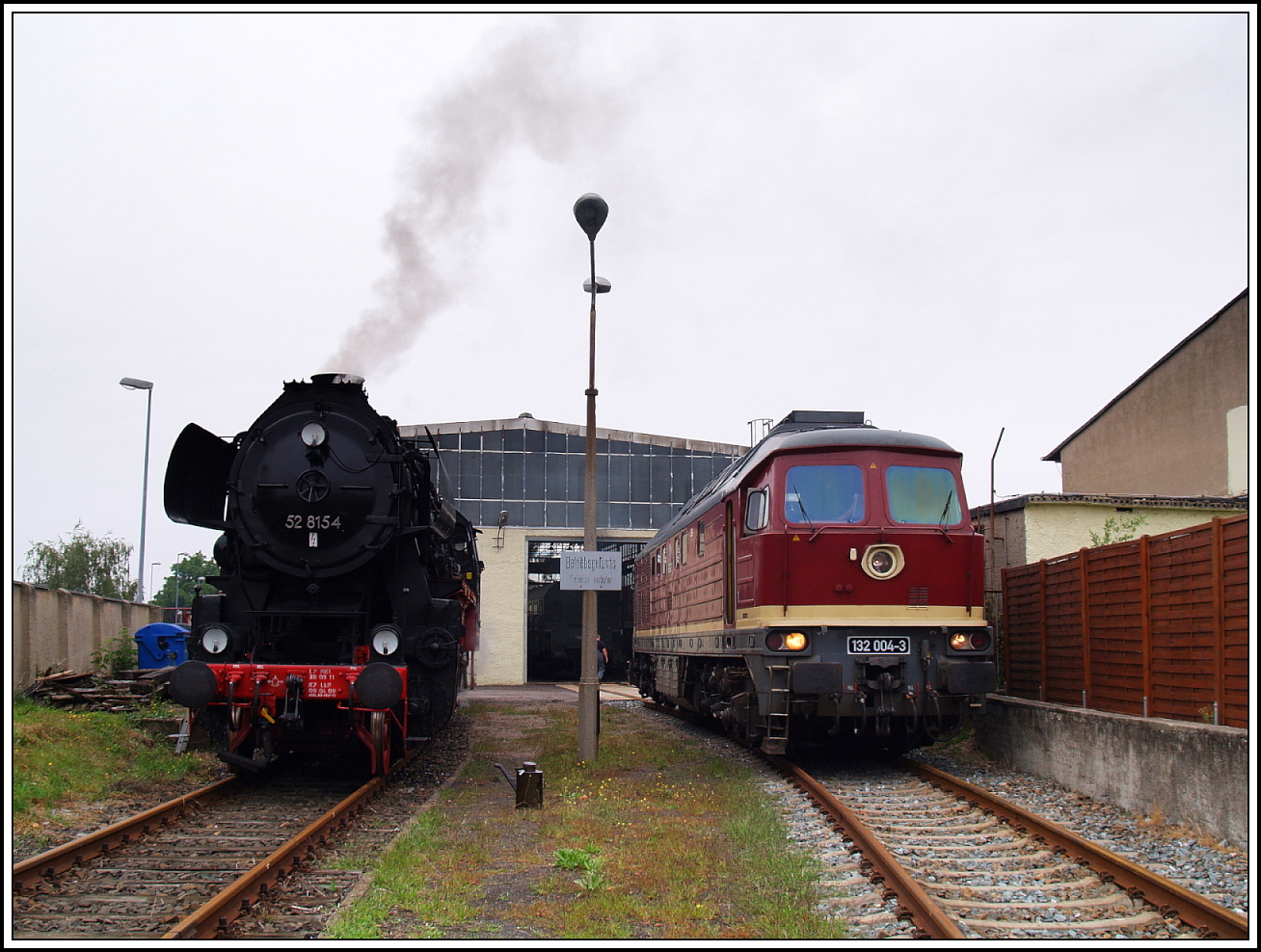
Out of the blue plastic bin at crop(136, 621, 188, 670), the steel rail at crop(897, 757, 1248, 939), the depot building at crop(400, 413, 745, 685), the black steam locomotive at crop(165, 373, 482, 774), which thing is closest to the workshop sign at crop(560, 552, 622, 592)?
the black steam locomotive at crop(165, 373, 482, 774)

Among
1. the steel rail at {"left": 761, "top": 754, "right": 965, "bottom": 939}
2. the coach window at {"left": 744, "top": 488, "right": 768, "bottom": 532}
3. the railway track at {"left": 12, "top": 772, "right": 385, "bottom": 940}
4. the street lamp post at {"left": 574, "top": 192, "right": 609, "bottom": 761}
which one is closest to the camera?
the steel rail at {"left": 761, "top": 754, "right": 965, "bottom": 939}

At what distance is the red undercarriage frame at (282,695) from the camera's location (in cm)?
934

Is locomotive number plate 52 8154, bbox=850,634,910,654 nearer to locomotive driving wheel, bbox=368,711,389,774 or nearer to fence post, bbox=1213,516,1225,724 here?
fence post, bbox=1213,516,1225,724

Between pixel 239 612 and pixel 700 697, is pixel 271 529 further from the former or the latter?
pixel 700 697

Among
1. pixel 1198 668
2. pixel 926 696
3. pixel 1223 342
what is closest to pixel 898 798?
pixel 926 696

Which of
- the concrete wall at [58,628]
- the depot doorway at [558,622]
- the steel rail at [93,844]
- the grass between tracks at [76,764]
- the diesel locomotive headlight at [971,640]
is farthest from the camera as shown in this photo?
the depot doorway at [558,622]

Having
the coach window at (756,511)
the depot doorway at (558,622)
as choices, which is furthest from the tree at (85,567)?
the coach window at (756,511)

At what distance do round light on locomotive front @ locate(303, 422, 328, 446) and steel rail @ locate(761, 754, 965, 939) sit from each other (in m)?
5.72

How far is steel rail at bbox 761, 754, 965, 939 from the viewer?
5172 millimetres

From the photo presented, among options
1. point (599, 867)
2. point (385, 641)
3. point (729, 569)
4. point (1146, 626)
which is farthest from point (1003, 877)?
point (385, 641)

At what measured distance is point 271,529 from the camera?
10.1m

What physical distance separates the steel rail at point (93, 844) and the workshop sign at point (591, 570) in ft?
15.0

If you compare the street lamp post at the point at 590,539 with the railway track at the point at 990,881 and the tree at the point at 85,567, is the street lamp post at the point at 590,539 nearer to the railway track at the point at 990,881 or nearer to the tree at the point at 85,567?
the railway track at the point at 990,881

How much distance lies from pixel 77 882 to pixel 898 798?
21.0 feet
